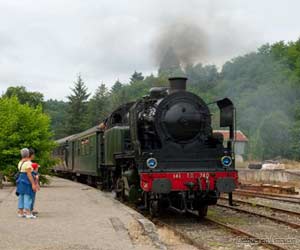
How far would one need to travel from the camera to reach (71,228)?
10.5 metres

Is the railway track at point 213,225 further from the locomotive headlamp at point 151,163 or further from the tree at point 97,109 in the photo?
the tree at point 97,109

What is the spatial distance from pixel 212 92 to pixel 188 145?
23976mm

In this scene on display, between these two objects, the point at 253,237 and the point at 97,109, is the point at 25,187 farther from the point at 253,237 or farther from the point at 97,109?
the point at 97,109

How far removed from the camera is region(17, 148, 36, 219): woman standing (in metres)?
12.3

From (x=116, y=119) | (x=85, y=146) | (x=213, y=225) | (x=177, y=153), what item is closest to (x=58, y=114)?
(x=85, y=146)

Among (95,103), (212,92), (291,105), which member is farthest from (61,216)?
(95,103)

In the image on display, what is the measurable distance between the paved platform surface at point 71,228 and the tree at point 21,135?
380 inches

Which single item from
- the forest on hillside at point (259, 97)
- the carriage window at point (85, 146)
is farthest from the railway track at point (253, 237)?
the forest on hillside at point (259, 97)

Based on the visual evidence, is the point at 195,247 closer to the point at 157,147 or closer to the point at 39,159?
the point at 157,147

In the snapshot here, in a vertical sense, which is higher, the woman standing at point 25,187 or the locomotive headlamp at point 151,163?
the locomotive headlamp at point 151,163

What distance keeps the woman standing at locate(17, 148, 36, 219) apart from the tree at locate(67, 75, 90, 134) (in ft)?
229

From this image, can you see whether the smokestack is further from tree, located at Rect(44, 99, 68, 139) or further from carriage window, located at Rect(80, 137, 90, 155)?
tree, located at Rect(44, 99, 68, 139)

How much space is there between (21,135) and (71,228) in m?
15.7

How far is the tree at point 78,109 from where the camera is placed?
274 ft
